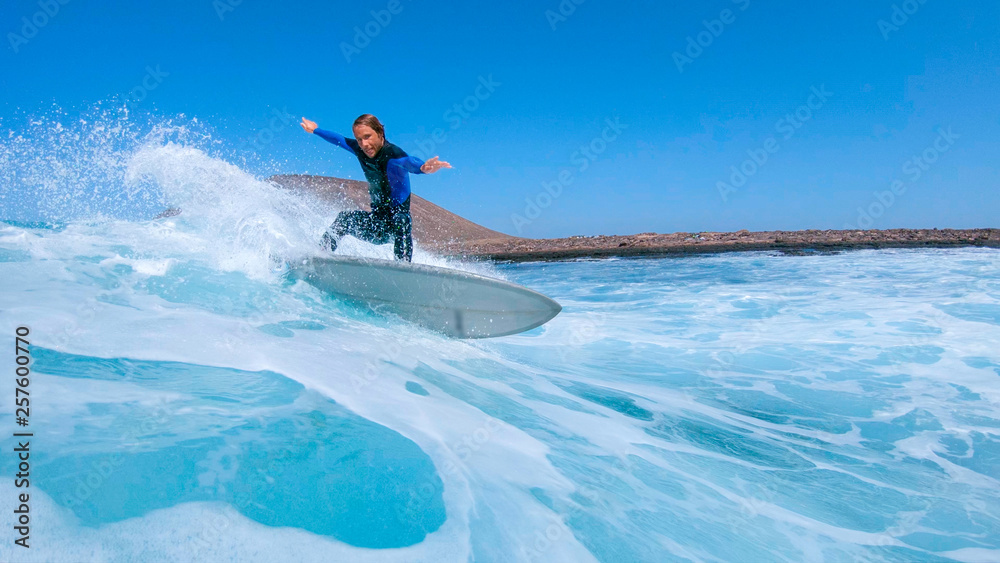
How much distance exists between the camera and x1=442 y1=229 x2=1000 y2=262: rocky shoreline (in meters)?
21.3

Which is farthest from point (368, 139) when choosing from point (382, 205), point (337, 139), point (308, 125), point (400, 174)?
A: point (308, 125)

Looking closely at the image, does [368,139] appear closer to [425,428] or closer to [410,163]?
[410,163]

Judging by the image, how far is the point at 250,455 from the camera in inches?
89.6

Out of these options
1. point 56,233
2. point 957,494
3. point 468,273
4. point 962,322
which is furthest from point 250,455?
point 962,322

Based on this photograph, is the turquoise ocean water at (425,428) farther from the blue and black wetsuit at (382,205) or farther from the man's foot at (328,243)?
the blue and black wetsuit at (382,205)

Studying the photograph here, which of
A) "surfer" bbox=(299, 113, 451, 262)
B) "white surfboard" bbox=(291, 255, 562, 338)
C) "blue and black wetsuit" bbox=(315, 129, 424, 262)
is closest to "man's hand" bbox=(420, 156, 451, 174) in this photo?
"surfer" bbox=(299, 113, 451, 262)

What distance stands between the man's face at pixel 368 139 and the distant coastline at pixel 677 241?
10.8 metres

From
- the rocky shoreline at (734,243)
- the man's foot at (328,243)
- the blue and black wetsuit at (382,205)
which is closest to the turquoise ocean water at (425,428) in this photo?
the man's foot at (328,243)

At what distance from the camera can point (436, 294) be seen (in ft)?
17.2

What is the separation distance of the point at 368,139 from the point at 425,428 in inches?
138

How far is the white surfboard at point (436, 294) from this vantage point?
16.8ft

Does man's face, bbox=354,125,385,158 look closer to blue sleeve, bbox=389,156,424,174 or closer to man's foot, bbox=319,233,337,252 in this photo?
blue sleeve, bbox=389,156,424,174

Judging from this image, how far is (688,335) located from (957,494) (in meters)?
4.06

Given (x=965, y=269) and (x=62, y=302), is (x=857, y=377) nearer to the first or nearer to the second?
(x=62, y=302)
